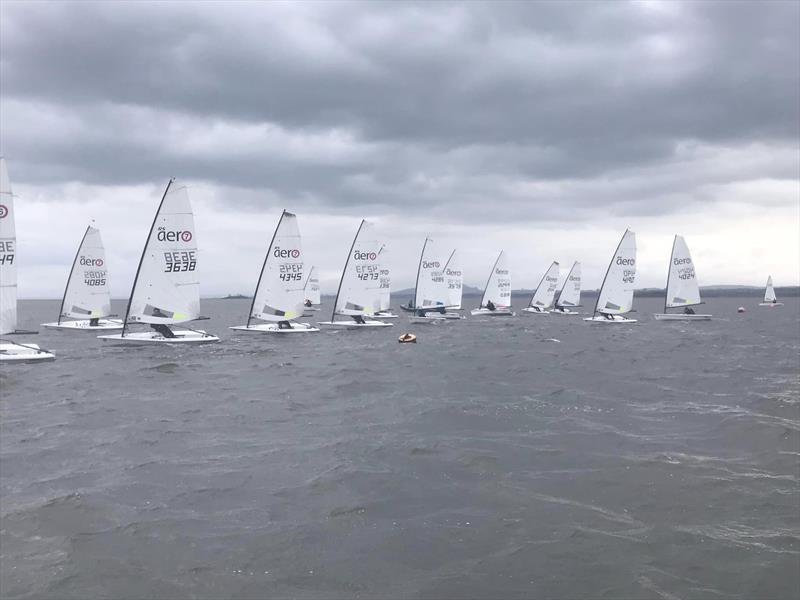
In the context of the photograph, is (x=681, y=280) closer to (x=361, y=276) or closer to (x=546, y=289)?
(x=546, y=289)

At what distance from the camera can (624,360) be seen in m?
26.9

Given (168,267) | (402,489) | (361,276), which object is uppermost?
(361,276)

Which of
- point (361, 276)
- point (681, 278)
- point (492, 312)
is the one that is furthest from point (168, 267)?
point (681, 278)

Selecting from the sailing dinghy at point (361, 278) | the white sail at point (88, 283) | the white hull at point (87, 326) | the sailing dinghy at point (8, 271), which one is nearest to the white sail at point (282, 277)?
the sailing dinghy at point (361, 278)

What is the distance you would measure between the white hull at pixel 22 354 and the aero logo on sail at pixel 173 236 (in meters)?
8.46

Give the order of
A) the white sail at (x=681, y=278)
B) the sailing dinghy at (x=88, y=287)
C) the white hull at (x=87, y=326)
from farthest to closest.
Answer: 1. the white sail at (x=681, y=278)
2. the sailing dinghy at (x=88, y=287)
3. the white hull at (x=87, y=326)

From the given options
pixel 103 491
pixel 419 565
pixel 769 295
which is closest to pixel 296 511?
pixel 419 565

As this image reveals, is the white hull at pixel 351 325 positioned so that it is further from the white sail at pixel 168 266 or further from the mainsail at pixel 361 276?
the white sail at pixel 168 266

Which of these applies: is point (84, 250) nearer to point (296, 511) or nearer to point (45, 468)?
point (45, 468)

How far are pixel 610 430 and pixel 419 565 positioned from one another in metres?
7.56

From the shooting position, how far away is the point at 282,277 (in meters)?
40.2

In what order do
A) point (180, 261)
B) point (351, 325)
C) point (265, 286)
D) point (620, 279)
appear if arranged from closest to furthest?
point (180, 261) → point (265, 286) → point (351, 325) → point (620, 279)

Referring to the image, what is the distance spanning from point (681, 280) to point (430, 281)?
24016mm

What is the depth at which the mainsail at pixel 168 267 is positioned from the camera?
3238cm
